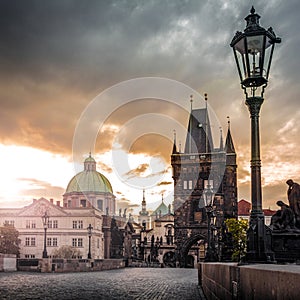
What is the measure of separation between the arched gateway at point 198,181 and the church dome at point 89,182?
76.6 feet

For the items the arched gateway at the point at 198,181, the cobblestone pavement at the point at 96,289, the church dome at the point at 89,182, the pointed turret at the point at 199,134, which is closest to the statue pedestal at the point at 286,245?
the cobblestone pavement at the point at 96,289

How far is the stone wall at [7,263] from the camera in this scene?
4466 centimetres

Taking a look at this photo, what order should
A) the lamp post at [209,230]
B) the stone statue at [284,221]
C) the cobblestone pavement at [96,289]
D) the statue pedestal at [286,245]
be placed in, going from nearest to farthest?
the statue pedestal at [286,245]
the stone statue at [284,221]
the cobblestone pavement at [96,289]
the lamp post at [209,230]

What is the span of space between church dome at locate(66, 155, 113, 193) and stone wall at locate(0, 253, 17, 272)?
6724cm

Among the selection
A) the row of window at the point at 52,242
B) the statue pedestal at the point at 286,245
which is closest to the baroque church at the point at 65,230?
the row of window at the point at 52,242

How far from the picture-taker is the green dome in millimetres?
116312

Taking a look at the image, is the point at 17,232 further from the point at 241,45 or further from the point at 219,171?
the point at 241,45

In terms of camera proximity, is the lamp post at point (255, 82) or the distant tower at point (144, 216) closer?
the lamp post at point (255, 82)

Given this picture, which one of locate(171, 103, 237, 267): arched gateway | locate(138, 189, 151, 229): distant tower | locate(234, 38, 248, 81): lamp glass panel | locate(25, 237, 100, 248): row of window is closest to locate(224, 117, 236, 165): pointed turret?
locate(171, 103, 237, 267): arched gateway

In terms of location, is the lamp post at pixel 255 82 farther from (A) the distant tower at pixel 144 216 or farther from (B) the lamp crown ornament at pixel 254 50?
(A) the distant tower at pixel 144 216

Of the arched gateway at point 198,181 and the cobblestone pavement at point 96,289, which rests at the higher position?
the arched gateway at point 198,181

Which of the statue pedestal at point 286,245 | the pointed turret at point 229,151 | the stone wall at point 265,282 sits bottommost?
the stone wall at point 265,282

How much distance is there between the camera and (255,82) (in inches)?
422

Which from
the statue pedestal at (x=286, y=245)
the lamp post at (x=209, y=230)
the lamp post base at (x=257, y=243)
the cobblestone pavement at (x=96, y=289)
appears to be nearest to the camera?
the lamp post base at (x=257, y=243)
